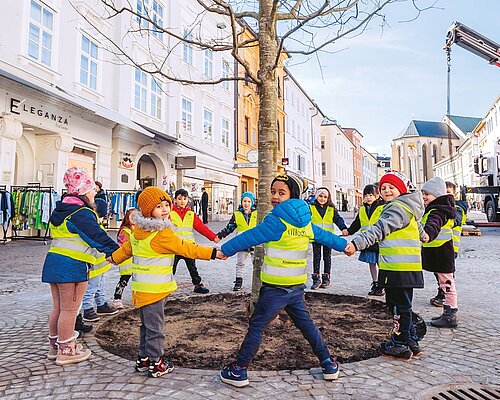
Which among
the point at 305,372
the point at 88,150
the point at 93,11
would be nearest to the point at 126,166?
the point at 88,150

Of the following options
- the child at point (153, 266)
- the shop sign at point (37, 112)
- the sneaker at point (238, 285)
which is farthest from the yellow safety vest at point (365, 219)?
the shop sign at point (37, 112)

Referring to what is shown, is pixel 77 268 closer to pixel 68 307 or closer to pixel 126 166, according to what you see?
pixel 68 307

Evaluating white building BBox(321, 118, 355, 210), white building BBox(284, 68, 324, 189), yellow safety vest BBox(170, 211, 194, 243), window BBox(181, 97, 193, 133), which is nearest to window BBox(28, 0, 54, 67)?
window BBox(181, 97, 193, 133)

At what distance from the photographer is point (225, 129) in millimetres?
27500

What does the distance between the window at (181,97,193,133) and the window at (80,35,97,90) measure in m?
6.89

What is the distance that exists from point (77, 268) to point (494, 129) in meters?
42.8

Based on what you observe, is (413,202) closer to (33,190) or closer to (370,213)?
(370,213)

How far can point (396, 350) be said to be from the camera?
3.39 meters

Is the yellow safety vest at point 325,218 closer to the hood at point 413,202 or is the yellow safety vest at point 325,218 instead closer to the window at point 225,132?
the hood at point 413,202

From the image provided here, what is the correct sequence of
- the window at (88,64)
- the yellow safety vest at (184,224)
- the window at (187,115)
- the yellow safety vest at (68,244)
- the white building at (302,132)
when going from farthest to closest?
the white building at (302,132), the window at (187,115), the window at (88,64), the yellow safety vest at (184,224), the yellow safety vest at (68,244)

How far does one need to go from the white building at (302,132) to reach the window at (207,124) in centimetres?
1334

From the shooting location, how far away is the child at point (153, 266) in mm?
3057

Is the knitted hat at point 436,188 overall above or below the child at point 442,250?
above

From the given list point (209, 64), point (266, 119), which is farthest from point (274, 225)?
point (209, 64)
